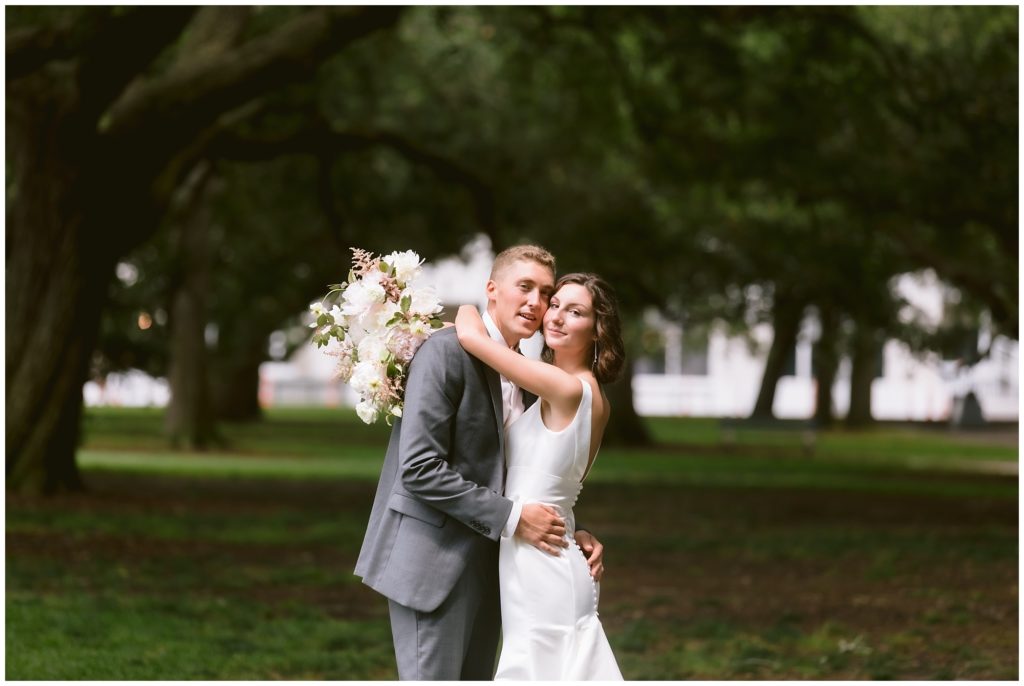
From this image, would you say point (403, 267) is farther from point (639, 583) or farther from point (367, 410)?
Result: point (639, 583)

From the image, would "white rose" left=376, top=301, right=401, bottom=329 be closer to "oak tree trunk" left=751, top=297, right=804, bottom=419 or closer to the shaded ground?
the shaded ground

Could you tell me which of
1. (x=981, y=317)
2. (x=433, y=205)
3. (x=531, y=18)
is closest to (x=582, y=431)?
(x=531, y=18)

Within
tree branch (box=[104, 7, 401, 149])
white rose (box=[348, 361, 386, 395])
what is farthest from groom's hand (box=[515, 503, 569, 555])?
tree branch (box=[104, 7, 401, 149])

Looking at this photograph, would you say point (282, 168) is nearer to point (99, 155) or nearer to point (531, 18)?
point (531, 18)

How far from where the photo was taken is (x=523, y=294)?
4754 millimetres

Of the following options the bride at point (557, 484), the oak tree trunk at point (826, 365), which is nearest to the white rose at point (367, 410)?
the bride at point (557, 484)

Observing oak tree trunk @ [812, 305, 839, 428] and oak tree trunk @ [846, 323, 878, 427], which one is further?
oak tree trunk @ [846, 323, 878, 427]

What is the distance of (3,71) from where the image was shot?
12.1m

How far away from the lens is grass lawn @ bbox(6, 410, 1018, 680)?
838 centimetres

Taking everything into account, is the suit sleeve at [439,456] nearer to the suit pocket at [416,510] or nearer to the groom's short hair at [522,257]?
the suit pocket at [416,510]

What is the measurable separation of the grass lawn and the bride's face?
12.1 feet

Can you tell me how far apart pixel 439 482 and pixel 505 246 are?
18.2 metres

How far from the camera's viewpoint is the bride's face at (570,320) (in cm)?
474

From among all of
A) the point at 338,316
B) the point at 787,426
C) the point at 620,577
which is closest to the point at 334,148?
the point at 620,577
